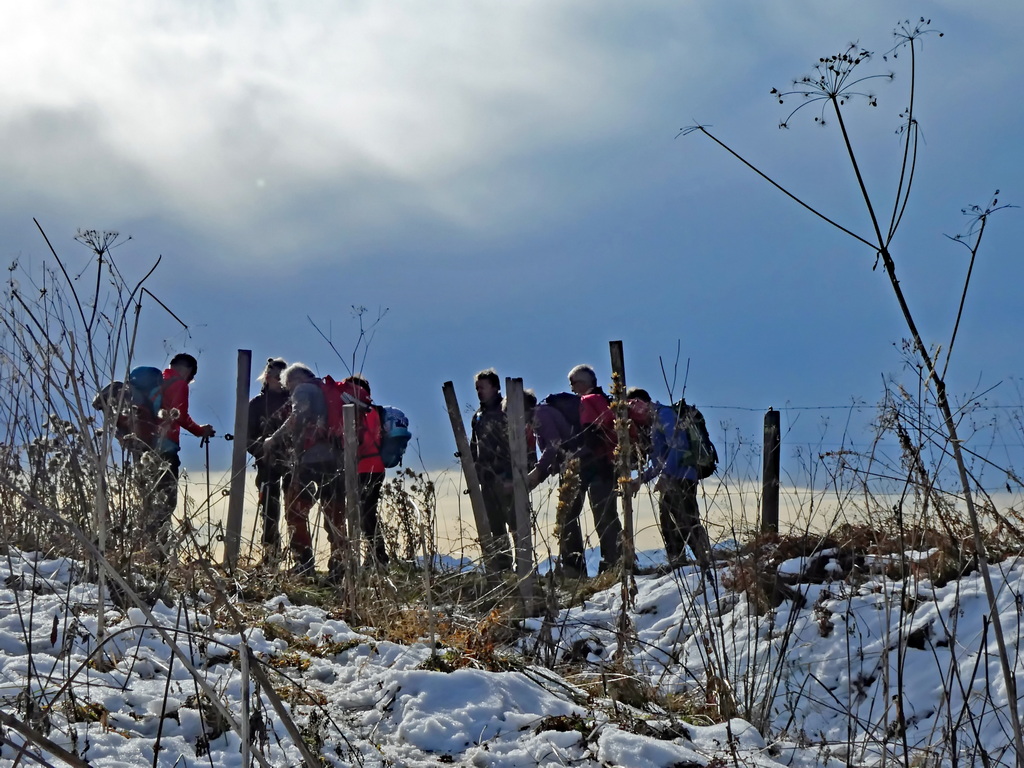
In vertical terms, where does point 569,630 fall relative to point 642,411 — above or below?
below

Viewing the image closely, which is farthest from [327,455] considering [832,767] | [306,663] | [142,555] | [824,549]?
[832,767]

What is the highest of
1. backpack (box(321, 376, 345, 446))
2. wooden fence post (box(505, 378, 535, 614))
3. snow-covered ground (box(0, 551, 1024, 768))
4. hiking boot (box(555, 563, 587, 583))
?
backpack (box(321, 376, 345, 446))

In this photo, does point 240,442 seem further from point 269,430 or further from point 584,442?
point 584,442

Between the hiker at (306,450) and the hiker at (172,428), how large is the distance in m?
0.62

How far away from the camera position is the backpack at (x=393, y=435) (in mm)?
7371

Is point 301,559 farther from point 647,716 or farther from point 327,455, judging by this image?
point 647,716

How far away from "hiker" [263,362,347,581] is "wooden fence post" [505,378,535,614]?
4.65ft

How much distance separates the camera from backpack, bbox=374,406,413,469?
737cm

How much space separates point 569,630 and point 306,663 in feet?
7.00

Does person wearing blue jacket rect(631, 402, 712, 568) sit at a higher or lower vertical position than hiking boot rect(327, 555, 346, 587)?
higher

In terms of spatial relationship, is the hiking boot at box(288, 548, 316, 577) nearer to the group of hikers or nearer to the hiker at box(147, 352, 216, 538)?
the group of hikers

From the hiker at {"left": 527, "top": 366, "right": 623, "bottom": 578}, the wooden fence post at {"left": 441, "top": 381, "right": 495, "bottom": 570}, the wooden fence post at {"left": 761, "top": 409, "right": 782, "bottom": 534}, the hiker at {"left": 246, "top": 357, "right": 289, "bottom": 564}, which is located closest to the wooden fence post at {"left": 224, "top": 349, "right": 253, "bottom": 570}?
the hiker at {"left": 246, "top": 357, "right": 289, "bottom": 564}

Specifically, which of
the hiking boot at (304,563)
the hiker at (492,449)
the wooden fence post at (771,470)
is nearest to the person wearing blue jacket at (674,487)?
the wooden fence post at (771,470)

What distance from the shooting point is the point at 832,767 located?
3.21m
